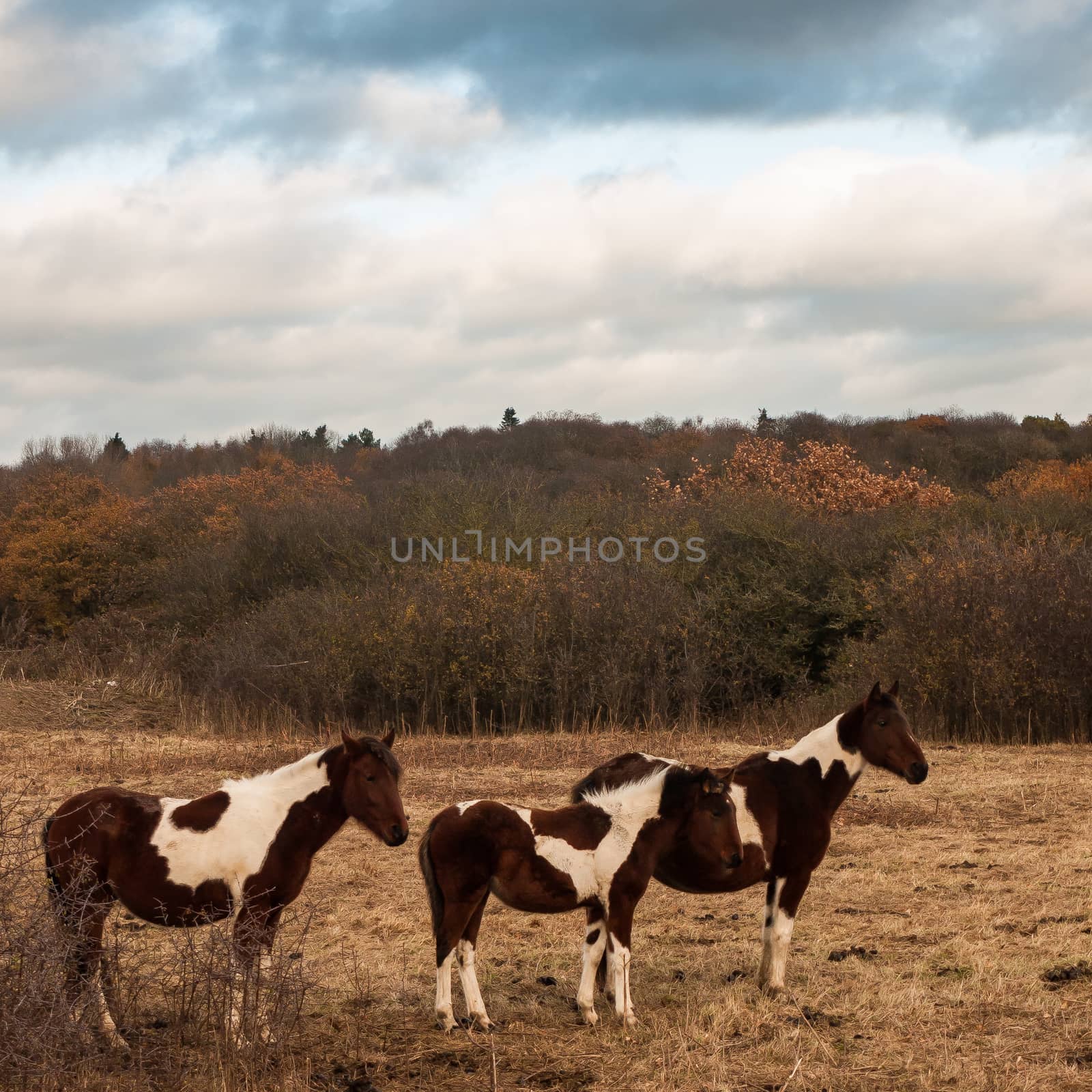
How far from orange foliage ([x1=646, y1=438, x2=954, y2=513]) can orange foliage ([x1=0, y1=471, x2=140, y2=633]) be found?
16.5 m

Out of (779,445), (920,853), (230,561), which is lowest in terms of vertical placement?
(920,853)

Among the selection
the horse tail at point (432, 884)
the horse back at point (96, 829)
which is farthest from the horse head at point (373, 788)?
the horse back at point (96, 829)

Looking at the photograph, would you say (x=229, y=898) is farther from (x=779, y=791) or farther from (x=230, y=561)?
(x=230, y=561)

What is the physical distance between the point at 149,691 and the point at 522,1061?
Result: 64.2ft

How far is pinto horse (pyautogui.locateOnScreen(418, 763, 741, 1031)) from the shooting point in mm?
5820

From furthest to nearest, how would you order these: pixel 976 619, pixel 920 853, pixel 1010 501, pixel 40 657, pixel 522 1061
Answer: pixel 40 657, pixel 1010 501, pixel 976 619, pixel 920 853, pixel 522 1061

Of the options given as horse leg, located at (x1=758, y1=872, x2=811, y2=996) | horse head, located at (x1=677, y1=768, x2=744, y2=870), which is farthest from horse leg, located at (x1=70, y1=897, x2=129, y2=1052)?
horse leg, located at (x1=758, y1=872, x2=811, y2=996)

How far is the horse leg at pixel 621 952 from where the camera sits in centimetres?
587

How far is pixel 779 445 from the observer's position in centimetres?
4078

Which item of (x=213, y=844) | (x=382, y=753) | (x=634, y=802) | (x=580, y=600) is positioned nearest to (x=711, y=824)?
(x=634, y=802)

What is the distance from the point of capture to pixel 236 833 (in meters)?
5.66

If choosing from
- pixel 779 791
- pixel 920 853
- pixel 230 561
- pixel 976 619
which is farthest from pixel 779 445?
pixel 779 791

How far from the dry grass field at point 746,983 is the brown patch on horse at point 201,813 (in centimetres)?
59

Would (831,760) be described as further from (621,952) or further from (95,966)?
(95,966)
